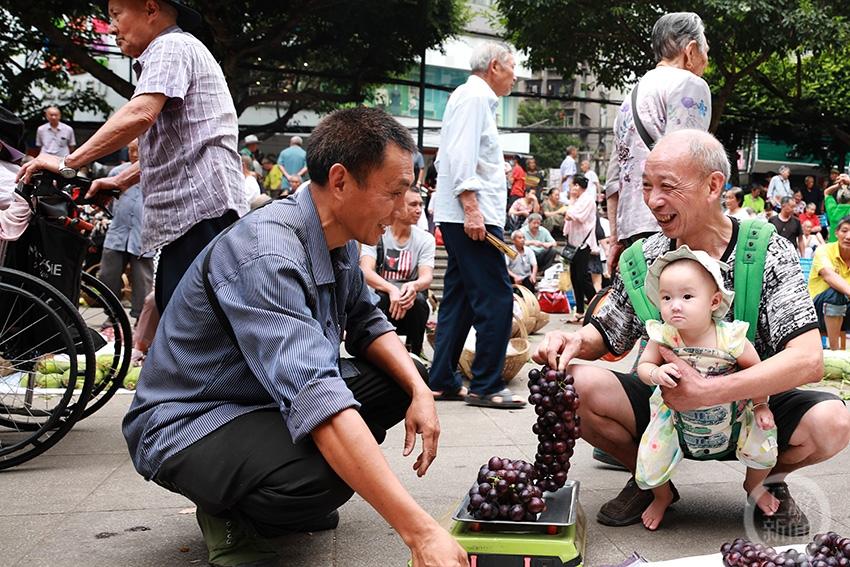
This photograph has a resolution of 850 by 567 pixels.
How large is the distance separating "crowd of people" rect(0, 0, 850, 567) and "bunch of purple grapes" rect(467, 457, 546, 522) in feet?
0.60

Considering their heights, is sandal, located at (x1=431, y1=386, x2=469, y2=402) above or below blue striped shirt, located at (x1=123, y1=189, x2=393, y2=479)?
below

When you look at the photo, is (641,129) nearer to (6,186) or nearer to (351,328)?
(351,328)

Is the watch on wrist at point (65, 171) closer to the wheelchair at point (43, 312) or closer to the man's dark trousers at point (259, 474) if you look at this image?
the wheelchair at point (43, 312)

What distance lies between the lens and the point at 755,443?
9.16 feet

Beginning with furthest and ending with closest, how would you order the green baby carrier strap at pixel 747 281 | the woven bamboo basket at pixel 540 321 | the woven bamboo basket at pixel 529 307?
1. the woven bamboo basket at pixel 540 321
2. the woven bamboo basket at pixel 529 307
3. the green baby carrier strap at pixel 747 281

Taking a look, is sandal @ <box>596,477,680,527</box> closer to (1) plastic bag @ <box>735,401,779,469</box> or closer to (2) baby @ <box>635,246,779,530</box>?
(2) baby @ <box>635,246,779,530</box>

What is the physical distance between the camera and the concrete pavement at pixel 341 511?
2863 millimetres

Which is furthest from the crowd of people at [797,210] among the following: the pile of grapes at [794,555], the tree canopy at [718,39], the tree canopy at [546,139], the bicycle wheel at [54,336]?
the tree canopy at [546,139]

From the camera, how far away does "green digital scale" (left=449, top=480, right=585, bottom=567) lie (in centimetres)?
242

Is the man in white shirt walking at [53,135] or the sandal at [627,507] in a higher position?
the man in white shirt walking at [53,135]

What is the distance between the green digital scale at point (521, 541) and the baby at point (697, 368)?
496mm

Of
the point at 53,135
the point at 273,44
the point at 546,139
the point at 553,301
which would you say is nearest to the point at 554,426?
the point at 553,301

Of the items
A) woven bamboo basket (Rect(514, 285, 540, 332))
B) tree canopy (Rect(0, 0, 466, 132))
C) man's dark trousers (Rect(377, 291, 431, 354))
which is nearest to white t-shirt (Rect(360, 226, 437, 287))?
man's dark trousers (Rect(377, 291, 431, 354))

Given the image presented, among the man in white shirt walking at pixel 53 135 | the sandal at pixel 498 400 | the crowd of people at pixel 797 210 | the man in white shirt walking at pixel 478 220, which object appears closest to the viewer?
the man in white shirt walking at pixel 478 220
